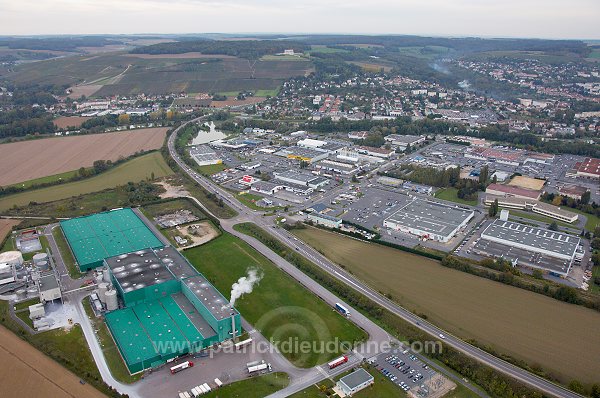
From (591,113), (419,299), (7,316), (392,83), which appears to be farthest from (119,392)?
(392,83)

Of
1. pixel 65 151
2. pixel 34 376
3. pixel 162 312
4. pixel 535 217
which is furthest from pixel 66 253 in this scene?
pixel 535 217

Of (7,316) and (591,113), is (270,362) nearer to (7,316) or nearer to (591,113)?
(7,316)

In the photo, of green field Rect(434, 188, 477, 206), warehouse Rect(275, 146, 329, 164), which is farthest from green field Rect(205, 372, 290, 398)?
warehouse Rect(275, 146, 329, 164)

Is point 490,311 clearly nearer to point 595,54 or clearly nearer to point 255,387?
point 255,387

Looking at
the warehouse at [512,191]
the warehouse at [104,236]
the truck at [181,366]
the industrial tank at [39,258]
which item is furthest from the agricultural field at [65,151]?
the warehouse at [512,191]

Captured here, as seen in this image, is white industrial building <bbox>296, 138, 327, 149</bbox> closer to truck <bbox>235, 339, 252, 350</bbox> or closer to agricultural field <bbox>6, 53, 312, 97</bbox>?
truck <bbox>235, 339, 252, 350</bbox>

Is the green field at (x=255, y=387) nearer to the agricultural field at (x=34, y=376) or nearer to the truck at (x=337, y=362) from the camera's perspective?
the truck at (x=337, y=362)
